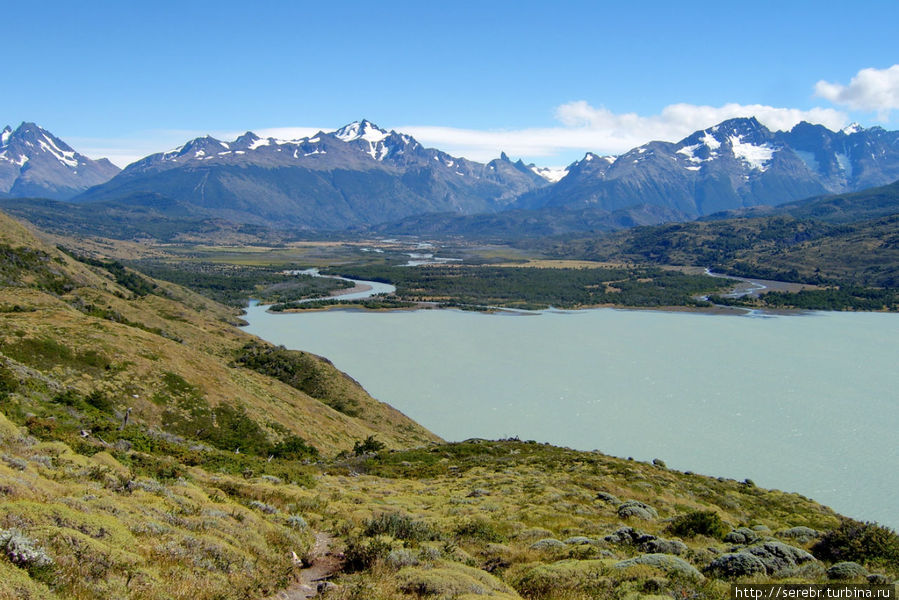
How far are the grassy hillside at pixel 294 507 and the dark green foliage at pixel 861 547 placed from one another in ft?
0.21

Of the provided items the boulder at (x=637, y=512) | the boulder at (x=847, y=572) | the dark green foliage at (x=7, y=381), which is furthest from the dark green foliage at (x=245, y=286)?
the boulder at (x=847, y=572)

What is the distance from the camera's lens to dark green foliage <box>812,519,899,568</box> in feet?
55.7

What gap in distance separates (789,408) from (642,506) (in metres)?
53.1

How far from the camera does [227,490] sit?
18.8 m

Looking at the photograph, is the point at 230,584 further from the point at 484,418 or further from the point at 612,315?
the point at 612,315

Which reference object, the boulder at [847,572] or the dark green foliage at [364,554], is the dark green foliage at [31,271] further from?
the boulder at [847,572]

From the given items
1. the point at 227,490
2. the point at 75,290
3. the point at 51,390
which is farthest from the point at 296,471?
the point at 75,290

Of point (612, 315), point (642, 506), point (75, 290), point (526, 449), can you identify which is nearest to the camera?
point (642, 506)

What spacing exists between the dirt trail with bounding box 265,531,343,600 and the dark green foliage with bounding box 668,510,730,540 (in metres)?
12.0

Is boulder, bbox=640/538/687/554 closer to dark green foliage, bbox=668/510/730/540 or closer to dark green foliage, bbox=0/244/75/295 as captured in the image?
dark green foliage, bbox=668/510/730/540

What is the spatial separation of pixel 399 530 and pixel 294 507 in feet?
14.0

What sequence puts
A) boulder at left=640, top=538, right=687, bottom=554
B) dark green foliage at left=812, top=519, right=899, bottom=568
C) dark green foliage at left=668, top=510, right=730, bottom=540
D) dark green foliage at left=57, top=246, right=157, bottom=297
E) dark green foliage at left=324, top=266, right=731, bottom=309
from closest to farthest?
boulder at left=640, top=538, right=687, bottom=554 → dark green foliage at left=812, top=519, right=899, bottom=568 → dark green foliage at left=668, top=510, right=730, bottom=540 → dark green foliage at left=57, top=246, right=157, bottom=297 → dark green foliage at left=324, top=266, right=731, bottom=309

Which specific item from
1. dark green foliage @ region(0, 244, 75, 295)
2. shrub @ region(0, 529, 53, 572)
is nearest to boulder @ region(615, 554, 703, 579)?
shrub @ region(0, 529, 53, 572)

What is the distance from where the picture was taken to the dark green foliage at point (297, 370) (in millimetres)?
59656
